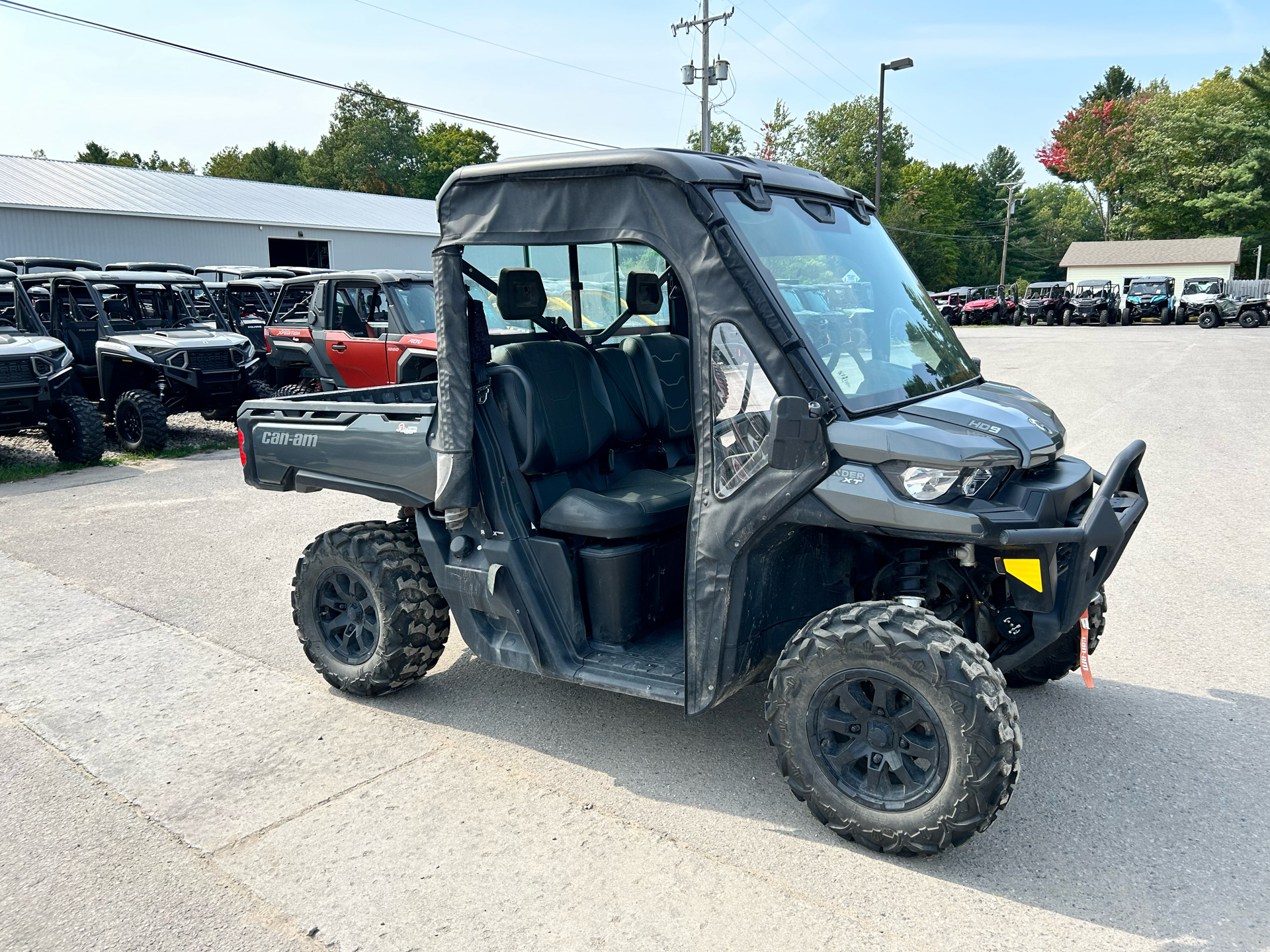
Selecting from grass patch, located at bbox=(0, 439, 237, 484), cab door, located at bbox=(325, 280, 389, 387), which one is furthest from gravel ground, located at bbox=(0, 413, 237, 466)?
cab door, located at bbox=(325, 280, 389, 387)

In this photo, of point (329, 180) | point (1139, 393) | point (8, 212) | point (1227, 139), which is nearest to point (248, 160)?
point (329, 180)

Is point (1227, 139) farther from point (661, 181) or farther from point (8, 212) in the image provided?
point (661, 181)

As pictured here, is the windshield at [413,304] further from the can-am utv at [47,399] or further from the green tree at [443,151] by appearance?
the green tree at [443,151]

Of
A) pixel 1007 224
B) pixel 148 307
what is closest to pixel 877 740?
pixel 148 307

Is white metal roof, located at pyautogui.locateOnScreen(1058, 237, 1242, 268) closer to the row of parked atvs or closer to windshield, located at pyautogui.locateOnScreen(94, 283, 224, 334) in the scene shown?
the row of parked atvs

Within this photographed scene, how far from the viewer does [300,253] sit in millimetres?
36125

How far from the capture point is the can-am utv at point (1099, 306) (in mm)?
37844

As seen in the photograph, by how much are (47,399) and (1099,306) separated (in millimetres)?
37358

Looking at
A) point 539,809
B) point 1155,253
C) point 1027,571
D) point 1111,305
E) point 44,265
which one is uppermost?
point 1155,253

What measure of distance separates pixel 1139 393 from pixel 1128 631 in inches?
444

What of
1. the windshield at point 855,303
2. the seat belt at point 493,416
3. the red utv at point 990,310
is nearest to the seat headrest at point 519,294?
the seat belt at point 493,416

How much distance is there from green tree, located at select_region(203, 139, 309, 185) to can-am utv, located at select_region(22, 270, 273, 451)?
7913 centimetres

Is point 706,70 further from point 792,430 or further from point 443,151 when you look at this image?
point 443,151

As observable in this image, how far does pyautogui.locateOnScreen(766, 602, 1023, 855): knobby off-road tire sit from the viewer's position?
2955 mm
